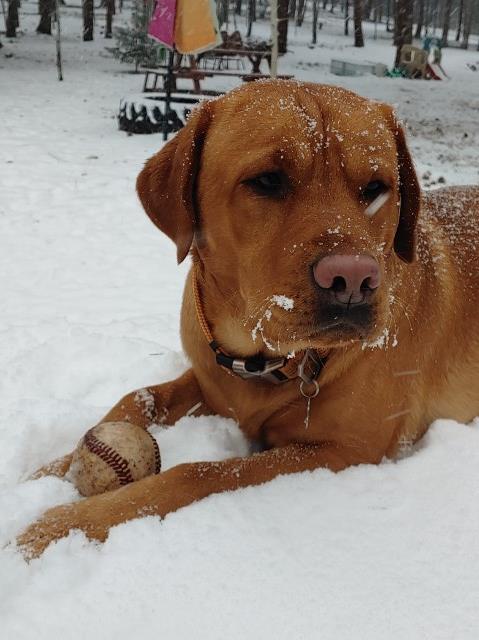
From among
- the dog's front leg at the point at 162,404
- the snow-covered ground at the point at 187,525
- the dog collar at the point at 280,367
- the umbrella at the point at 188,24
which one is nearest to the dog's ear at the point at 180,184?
the dog collar at the point at 280,367

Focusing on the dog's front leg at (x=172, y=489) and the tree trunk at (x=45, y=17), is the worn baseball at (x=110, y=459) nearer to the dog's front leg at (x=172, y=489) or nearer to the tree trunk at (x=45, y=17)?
the dog's front leg at (x=172, y=489)

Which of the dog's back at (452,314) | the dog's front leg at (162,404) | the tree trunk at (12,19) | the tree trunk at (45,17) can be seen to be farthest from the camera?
the tree trunk at (45,17)

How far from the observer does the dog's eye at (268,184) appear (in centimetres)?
207

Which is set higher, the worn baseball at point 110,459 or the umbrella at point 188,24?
the umbrella at point 188,24

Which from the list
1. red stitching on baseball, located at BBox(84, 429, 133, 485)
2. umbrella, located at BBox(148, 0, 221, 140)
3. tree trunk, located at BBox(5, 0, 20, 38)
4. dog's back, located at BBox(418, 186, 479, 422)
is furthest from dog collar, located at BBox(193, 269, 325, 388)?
tree trunk, located at BBox(5, 0, 20, 38)

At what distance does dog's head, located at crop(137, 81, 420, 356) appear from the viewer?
1854 mm

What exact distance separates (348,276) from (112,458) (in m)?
1.10

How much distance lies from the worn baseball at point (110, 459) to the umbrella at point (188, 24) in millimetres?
7500

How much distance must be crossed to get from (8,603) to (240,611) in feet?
2.09

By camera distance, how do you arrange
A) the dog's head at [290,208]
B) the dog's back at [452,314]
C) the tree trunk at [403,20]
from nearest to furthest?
the dog's head at [290,208] < the dog's back at [452,314] < the tree trunk at [403,20]

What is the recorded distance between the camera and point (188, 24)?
8.55m

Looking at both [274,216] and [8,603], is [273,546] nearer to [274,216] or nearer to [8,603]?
[8,603]

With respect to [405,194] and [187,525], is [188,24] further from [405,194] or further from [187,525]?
[187,525]

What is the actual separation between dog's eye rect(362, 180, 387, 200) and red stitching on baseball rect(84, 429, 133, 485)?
1.30 m
